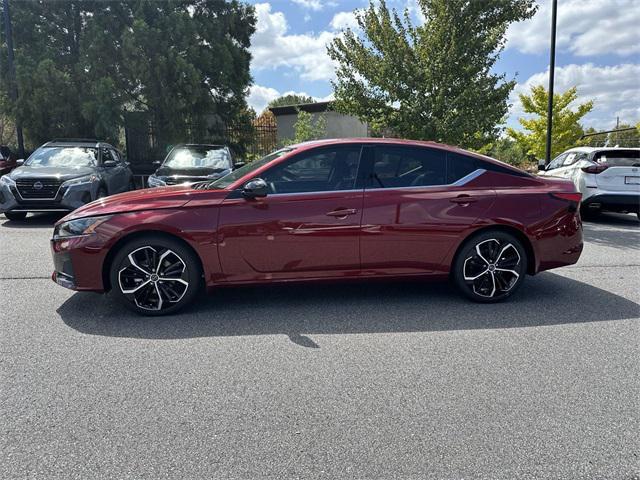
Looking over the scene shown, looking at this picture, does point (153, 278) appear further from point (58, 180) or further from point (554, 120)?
point (554, 120)

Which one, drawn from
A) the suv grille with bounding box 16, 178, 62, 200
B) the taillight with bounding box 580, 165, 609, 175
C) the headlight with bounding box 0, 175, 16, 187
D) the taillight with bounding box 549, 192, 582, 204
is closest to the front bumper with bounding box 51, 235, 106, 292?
the taillight with bounding box 549, 192, 582, 204

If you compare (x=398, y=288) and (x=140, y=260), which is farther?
(x=398, y=288)

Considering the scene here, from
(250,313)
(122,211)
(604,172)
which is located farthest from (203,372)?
(604,172)

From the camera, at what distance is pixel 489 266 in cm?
466

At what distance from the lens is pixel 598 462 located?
236cm

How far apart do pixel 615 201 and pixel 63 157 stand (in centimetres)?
1167

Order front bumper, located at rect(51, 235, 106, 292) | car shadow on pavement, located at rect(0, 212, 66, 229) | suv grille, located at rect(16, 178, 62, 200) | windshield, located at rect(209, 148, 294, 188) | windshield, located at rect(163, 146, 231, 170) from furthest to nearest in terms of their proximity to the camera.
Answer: windshield, located at rect(163, 146, 231, 170) → car shadow on pavement, located at rect(0, 212, 66, 229) → suv grille, located at rect(16, 178, 62, 200) → windshield, located at rect(209, 148, 294, 188) → front bumper, located at rect(51, 235, 106, 292)

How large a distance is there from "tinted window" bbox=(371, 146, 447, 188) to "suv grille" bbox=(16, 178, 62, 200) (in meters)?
7.42

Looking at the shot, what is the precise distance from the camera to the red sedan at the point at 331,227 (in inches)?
167

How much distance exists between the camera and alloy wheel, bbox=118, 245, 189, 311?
423 cm

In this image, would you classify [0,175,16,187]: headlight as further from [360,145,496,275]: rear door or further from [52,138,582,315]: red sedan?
[360,145,496,275]: rear door

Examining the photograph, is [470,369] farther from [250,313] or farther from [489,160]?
[489,160]

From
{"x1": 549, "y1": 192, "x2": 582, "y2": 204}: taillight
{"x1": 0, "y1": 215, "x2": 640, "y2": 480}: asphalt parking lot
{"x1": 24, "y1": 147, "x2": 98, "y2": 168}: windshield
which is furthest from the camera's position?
{"x1": 24, "y1": 147, "x2": 98, "y2": 168}: windshield

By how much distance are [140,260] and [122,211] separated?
1.49 ft
